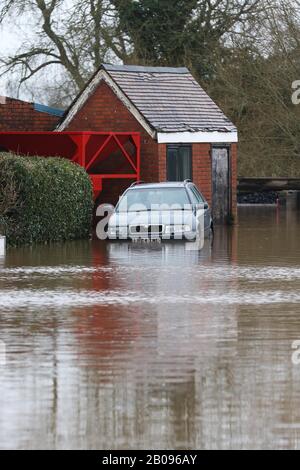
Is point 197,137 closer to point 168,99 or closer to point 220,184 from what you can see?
point 168,99

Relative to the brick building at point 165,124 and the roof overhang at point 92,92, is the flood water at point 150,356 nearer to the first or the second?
the brick building at point 165,124

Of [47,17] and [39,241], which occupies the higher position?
[47,17]

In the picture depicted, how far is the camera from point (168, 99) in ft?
133

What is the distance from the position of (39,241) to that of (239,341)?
17.2 m

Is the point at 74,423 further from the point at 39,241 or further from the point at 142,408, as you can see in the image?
the point at 39,241

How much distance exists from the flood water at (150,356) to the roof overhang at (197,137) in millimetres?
13839

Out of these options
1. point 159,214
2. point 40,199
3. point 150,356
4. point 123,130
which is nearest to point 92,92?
point 123,130

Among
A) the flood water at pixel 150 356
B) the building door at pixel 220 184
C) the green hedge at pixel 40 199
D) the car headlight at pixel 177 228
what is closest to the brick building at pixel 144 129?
the building door at pixel 220 184

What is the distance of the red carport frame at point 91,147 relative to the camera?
124 ft

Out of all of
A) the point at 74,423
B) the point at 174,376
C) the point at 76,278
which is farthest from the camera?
the point at 76,278

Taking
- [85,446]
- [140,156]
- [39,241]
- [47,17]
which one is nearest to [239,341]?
[85,446]

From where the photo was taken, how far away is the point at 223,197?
136 feet

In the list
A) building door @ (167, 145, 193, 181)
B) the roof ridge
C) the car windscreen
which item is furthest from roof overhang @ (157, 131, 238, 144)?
the car windscreen

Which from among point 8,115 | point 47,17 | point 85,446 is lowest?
point 85,446
